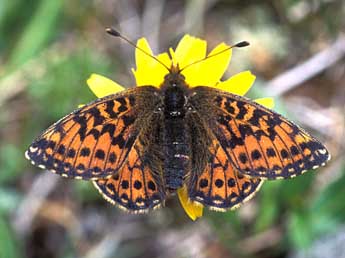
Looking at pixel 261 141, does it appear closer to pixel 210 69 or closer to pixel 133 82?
pixel 210 69

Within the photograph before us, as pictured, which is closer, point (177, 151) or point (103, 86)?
point (177, 151)

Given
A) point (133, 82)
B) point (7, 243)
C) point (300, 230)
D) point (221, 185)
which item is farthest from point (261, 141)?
point (133, 82)

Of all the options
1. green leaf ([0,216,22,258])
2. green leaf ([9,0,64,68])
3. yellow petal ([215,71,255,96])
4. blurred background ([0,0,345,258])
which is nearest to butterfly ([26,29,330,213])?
yellow petal ([215,71,255,96])

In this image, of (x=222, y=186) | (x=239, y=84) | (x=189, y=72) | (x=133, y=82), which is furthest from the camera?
(x=133, y=82)

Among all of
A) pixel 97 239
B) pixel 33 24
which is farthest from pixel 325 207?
pixel 33 24

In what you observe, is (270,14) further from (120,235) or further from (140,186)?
(140,186)

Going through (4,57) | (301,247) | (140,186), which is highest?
(4,57)

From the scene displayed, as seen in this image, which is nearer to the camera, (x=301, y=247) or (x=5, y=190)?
(x=301, y=247)

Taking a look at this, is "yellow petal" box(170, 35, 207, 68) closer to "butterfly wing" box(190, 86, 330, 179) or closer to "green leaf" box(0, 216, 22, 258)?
"butterfly wing" box(190, 86, 330, 179)
